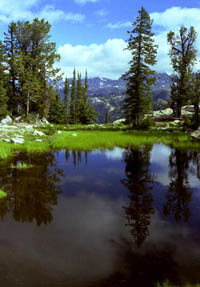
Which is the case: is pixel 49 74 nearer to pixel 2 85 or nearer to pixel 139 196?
pixel 2 85

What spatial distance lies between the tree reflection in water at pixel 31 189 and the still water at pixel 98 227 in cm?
3

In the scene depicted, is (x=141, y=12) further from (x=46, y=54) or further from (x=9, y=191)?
(x=9, y=191)

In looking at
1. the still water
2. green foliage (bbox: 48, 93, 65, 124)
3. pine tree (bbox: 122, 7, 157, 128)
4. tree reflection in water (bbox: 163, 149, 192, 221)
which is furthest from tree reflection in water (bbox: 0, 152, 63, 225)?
green foliage (bbox: 48, 93, 65, 124)

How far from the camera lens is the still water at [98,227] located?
3.71 meters

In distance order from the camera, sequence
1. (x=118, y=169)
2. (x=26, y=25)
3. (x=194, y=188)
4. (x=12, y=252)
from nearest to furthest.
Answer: (x=12, y=252) → (x=194, y=188) → (x=118, y=169) → (x=26, y=25)

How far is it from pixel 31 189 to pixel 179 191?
16.3 ft

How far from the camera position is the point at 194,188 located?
805 cm

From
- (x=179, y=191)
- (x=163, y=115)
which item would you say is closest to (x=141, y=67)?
(x=163, y=115)

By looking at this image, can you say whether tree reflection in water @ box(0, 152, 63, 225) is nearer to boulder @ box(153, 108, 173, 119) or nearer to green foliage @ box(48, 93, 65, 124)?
boulder @ box(153, 108, 173, 119)

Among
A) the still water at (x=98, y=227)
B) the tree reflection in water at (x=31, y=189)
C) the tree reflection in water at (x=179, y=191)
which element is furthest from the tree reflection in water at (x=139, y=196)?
the tree reflection in water at (x=31, y=189)

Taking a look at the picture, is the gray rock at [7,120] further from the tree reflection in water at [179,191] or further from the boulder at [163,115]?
the tree reflection in water at [179,191]

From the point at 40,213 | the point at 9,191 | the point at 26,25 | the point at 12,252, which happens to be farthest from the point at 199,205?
the point at 26,25

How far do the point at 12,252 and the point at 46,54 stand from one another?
40399 millimetres

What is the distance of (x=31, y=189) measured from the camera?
7.64 metres
